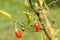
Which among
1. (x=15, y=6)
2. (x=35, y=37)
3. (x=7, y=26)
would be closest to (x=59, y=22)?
(x=35, y=37)

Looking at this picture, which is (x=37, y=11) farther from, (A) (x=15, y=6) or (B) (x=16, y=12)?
(A) (x=15, y=6)

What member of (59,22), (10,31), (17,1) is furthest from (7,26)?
(17,1)

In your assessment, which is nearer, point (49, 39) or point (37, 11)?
point (37, 11)

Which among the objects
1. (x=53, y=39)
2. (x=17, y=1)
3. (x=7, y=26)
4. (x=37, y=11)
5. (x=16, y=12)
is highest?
(x=17, y=1)

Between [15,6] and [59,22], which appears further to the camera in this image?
[15,6]

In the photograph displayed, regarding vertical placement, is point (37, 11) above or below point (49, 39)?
above

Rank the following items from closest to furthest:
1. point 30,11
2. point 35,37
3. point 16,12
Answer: point 30,11 → point 35,37 → point 16,12

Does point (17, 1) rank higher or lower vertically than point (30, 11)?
higher

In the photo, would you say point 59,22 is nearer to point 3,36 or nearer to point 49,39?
point 3,36

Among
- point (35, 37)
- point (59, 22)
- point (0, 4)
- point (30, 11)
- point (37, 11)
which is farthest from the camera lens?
point (0, 4)
